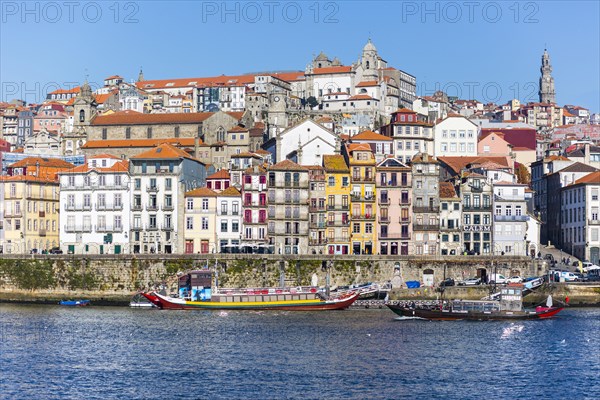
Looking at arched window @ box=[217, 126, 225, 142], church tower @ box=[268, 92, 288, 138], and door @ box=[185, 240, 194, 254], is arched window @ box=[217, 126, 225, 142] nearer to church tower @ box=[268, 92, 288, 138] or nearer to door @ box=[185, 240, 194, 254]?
church tower @ box=[268, 92, 288, 138]

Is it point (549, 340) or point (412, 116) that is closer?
point (549, 340)

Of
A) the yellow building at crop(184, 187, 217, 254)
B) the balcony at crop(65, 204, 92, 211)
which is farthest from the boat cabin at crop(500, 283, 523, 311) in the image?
the balcony at crop(65, 204, 92, 211)

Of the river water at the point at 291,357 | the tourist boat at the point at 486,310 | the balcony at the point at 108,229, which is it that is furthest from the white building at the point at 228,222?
the tourist boat at the point at 486,310

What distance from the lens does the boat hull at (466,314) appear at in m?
85.1

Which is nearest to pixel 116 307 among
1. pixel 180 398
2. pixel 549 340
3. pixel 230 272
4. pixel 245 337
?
pixel 230 272

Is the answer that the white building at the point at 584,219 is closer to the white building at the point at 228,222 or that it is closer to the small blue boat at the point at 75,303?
the white building at the point at 228,222

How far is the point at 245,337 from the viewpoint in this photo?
7244 centimetres

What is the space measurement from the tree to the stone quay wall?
39469 mm

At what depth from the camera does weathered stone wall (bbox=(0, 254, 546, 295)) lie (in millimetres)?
99750

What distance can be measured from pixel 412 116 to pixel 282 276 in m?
35.9

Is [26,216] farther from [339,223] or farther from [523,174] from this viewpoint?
[523,174]

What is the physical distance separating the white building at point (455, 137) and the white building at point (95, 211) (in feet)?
140

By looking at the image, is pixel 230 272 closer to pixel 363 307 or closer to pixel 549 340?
pixel 363 307

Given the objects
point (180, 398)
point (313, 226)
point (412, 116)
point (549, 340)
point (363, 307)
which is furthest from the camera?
point (412, 116)
